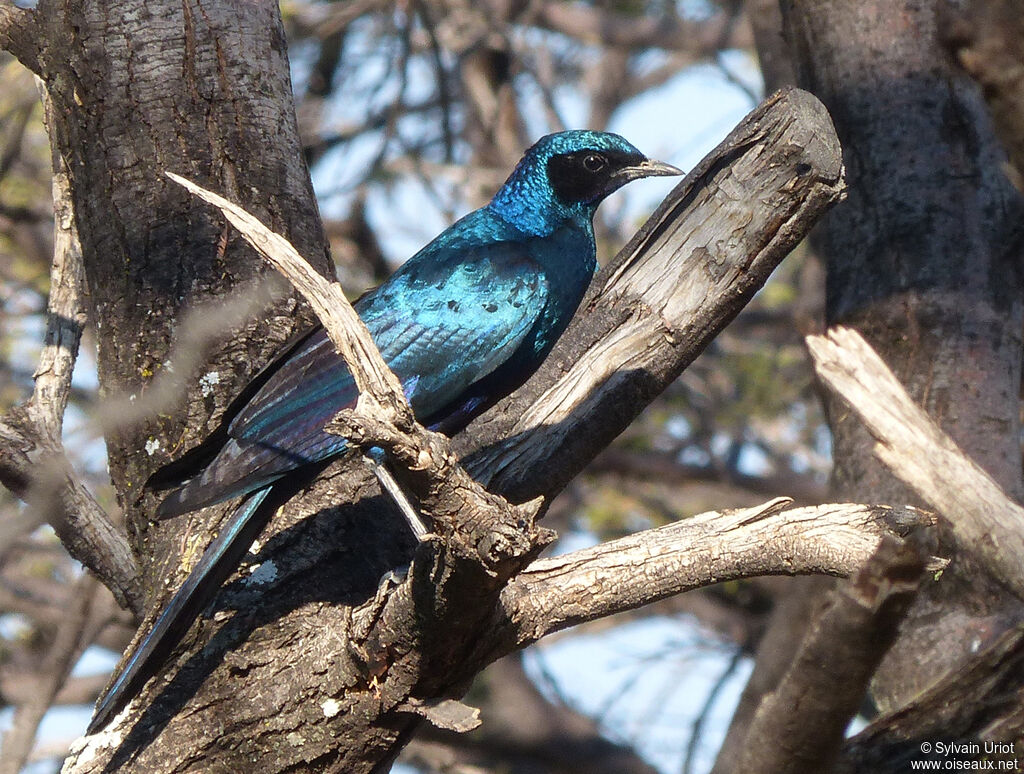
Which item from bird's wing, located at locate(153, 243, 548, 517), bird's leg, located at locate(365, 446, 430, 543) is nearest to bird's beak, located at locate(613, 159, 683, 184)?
bird's wing, located at locate(153, 243, 548, 517)

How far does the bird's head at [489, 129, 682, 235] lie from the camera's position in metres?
5.09

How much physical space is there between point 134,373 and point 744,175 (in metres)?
2.05

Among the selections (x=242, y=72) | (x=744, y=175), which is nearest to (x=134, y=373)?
(x=242, y=72)

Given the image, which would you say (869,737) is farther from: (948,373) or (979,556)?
(948,373)

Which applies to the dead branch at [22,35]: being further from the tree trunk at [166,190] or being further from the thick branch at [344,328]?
the thick branch at [344,328]


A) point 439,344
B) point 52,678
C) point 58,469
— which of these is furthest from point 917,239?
point 52,678

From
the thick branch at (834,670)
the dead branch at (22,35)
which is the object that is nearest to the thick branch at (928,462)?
the thick branch at (834,670)

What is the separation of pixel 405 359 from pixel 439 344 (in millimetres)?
134

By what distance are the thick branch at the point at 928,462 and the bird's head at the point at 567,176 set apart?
2.22m

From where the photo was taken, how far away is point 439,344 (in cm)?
427

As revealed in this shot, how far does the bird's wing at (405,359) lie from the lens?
3615mm

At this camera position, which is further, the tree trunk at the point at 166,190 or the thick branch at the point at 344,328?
the tree trunk at the point at 166,190

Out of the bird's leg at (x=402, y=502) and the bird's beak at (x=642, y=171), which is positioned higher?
the bird's beak at (x=642, y=171)

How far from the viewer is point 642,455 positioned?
8516 mm
